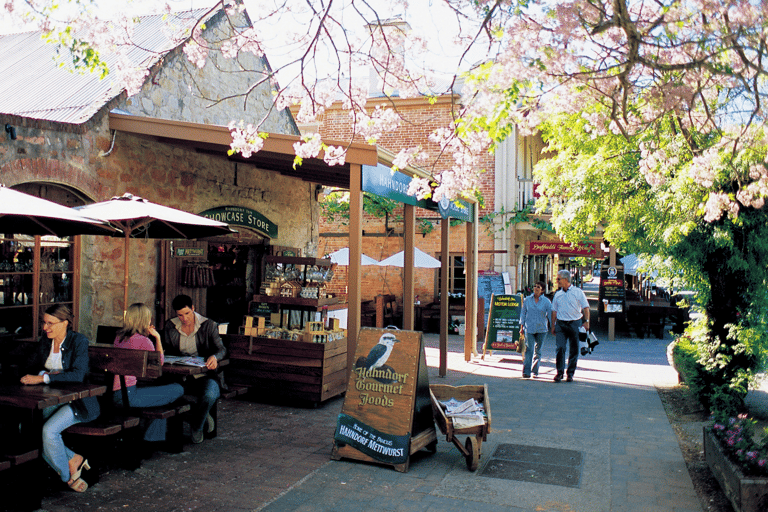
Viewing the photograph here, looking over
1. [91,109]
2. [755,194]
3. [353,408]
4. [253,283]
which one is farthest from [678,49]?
[253,283]

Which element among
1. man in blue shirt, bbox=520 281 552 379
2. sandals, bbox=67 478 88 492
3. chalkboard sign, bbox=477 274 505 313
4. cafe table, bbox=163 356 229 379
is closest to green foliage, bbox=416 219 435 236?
chalkboard sign, bbox=477 274 505 313

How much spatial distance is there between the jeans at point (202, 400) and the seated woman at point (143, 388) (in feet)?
0.95

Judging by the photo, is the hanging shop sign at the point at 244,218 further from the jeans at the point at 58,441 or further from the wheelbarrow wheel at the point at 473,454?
the wheelbarrow wheel at the point at 473,454

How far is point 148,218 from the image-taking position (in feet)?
21.4

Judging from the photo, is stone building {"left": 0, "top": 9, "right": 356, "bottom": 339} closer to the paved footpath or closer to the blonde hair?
the blonde hair

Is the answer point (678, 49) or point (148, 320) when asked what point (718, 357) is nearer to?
point (678, 49)

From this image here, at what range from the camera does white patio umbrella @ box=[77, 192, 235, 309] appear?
19.6 feet

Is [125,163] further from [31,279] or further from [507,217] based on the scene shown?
[507,217]

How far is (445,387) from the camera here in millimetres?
6055

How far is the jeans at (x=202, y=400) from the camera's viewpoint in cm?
587

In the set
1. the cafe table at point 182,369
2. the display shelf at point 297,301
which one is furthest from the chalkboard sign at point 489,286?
the cafe table at point 182,369

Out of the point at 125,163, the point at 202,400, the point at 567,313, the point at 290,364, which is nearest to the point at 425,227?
the point at 567,313

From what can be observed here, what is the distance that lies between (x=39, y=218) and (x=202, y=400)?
212cm

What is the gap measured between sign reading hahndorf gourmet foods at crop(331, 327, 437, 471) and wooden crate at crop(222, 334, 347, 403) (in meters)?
1.91
